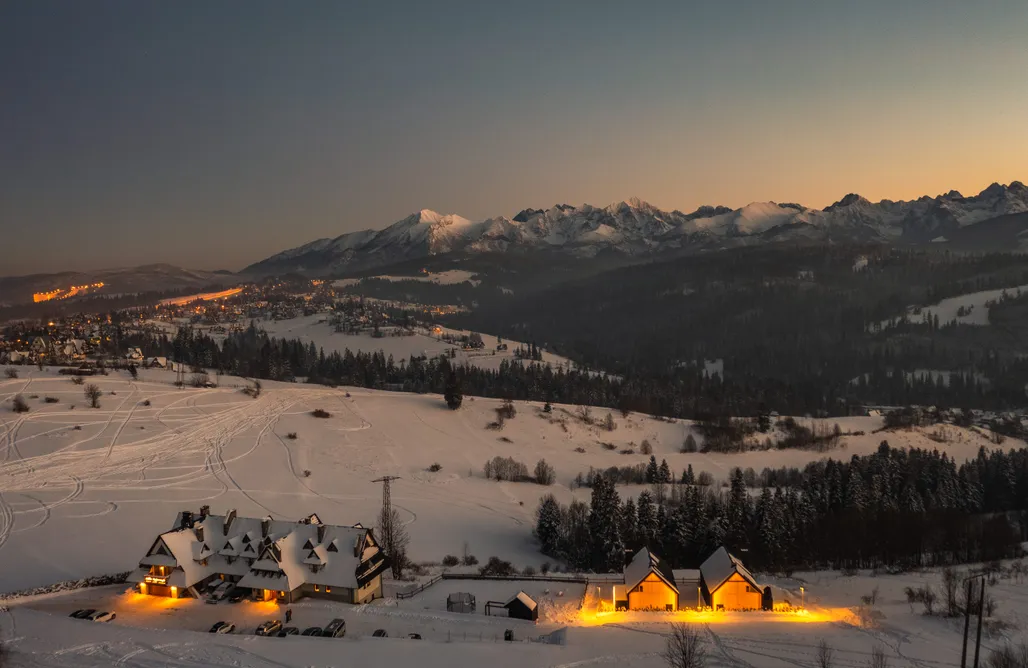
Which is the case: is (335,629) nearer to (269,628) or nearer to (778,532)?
(269,628)

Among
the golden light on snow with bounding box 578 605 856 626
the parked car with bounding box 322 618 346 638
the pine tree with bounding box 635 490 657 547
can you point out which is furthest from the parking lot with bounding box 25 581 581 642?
the pine tree with bounding box 635 490 657 547

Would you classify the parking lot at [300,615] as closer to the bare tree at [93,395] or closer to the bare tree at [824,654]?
the bare tree at [824,654]

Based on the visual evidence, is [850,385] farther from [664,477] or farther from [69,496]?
[69,496]

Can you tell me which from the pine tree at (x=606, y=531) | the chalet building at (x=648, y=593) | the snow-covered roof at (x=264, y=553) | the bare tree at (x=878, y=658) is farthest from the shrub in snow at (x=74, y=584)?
the bare tree at (x=878, y=658)

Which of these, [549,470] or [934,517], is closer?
[934,517]

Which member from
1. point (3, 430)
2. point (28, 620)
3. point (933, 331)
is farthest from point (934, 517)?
point (933, 331)

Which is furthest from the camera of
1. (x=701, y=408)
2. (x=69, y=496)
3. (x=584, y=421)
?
(x=701, y=408)

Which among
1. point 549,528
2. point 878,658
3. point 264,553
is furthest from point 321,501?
point 878,658
